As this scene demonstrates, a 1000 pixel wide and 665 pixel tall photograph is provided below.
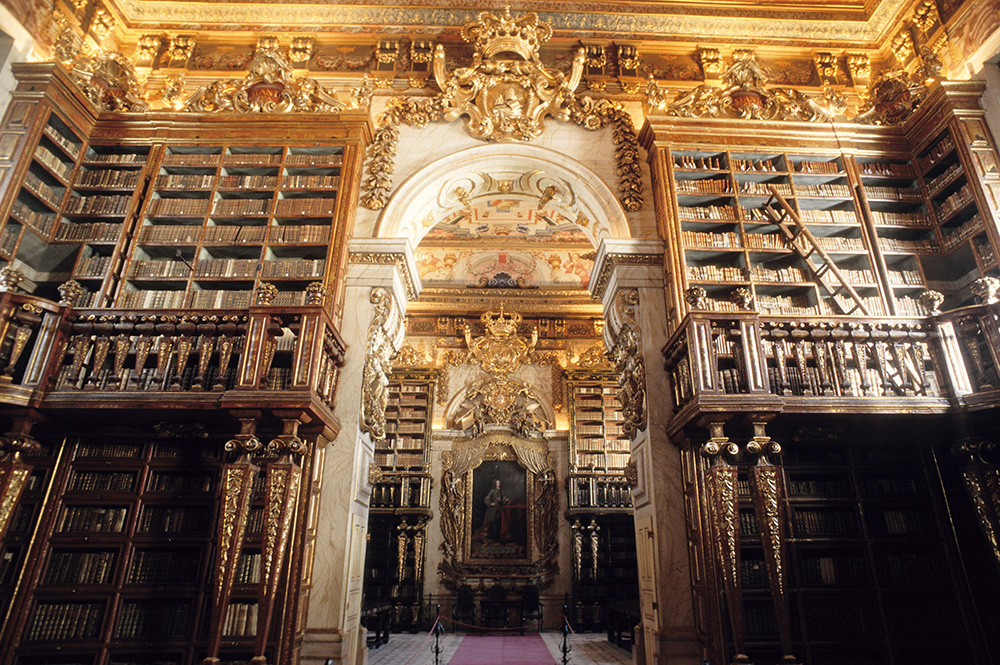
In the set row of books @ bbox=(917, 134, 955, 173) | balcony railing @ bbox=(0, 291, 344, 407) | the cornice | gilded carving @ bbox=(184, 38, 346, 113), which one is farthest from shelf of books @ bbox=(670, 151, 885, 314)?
gilded carving @ bbox=(184, 38, 346, 113)

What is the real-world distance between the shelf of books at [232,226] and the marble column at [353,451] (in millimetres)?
613

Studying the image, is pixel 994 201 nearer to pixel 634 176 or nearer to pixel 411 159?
pixel 634 176

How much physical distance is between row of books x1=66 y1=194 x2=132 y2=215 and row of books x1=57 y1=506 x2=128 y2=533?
333cm

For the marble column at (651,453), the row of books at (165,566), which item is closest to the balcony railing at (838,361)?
the marble column at (651,453)

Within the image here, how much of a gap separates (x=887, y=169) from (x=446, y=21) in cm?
639

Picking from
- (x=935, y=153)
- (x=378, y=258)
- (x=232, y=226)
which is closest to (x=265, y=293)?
(x=378, y=258)

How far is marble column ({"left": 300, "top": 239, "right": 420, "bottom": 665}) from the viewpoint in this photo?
5.50m

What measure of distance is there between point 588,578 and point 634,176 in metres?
7.41

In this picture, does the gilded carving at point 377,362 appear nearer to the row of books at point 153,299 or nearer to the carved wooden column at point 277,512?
the carved wooden column at point 277,512

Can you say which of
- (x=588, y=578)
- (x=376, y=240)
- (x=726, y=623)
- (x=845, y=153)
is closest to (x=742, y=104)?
(x=845, y=153)

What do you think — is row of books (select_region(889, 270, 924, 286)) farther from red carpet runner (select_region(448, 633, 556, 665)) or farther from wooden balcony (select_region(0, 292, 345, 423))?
wooden balcony (select_region(0, 292, 345, 423))

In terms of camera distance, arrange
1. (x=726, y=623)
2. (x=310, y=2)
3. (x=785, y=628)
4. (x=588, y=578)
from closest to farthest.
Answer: (x=785, y=628) → (x=726, y=623) → (x=310, y=2) → (x=588, y=578)

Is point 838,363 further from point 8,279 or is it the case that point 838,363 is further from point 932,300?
point 8,279

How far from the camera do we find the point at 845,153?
7258 millimetres
